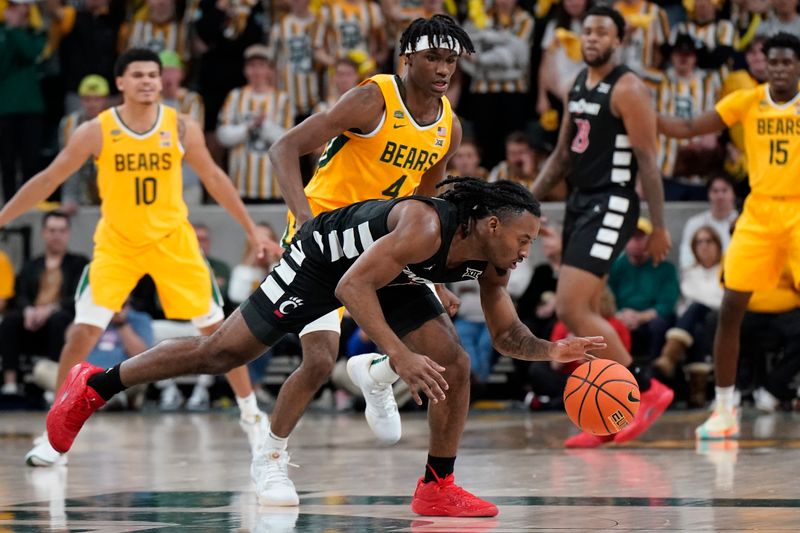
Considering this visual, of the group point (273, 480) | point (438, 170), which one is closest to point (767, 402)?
point (438, 170)

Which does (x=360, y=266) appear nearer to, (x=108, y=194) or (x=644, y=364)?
(x=108, y=194)

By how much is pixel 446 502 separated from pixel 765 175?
3914 mm

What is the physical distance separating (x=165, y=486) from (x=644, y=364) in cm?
571

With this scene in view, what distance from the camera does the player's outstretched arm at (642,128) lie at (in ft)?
29.5

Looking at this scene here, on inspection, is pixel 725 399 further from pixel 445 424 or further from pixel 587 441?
pixel 445 424

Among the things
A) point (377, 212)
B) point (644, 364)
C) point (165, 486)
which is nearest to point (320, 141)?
point (377, 212)

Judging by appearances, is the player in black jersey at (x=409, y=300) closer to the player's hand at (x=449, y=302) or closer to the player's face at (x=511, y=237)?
the player's face at (x=511, y=237)

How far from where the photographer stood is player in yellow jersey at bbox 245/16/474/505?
6.66 metres

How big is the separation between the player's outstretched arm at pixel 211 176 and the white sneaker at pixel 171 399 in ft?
15.5

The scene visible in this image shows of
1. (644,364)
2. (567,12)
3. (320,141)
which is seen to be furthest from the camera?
(567,12)

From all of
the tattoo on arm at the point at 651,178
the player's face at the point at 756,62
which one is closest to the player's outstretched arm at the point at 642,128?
the tattoo on arm at the point at 651,178

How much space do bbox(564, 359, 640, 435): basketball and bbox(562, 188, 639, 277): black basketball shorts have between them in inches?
106

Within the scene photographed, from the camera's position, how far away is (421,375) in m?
5.39

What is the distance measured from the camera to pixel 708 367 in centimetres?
1219
